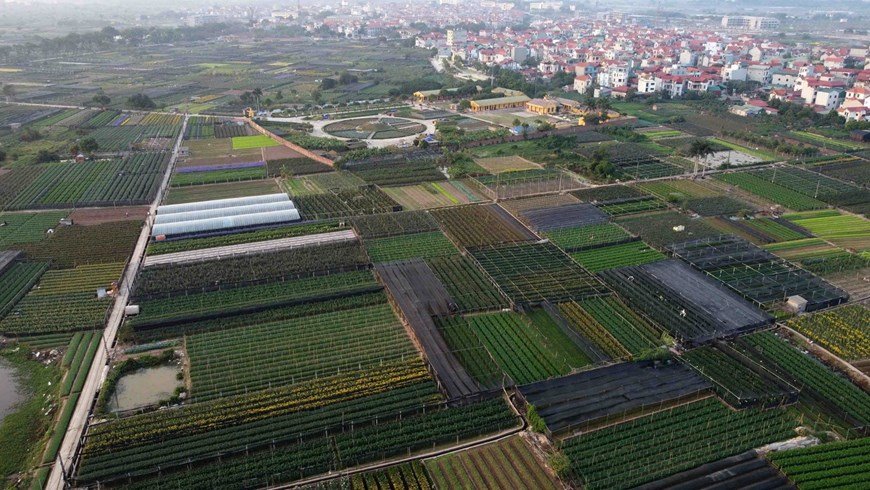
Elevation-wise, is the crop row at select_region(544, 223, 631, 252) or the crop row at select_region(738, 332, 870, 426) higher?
the crop row at select_region(544, 223, 631, 252)

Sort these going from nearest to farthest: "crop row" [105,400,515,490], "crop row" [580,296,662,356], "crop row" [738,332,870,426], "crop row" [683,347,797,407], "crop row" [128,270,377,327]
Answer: "crop row" [105,400,515,490], "crop row" [738,332,870,426], "crop row" [683,347,797,407], "crop row" [580,296,662,356], "crop row" [128,270,377,327]

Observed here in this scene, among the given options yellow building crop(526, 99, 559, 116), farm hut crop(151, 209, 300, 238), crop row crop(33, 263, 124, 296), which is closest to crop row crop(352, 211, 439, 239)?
farm hut crop(151, 209, 300, 238)

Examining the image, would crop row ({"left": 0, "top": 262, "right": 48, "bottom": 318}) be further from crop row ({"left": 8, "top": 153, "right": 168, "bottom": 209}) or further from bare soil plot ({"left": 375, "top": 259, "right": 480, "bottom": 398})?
bare soil plot ({"left": 375, "top": 259, "right": 480, "bottom": 398})

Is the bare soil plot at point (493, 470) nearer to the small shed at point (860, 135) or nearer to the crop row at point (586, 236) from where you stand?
the crop row at point (586, 236)

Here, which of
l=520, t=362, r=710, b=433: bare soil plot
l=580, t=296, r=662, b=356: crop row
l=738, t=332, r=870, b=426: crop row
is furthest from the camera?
l=580, t=296, r=662, b=356: crop row

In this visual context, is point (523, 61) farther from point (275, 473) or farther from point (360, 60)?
point (275, 473)

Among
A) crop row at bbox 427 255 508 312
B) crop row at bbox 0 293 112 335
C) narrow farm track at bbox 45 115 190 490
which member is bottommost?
crop row at bbox 427 255 508 312
